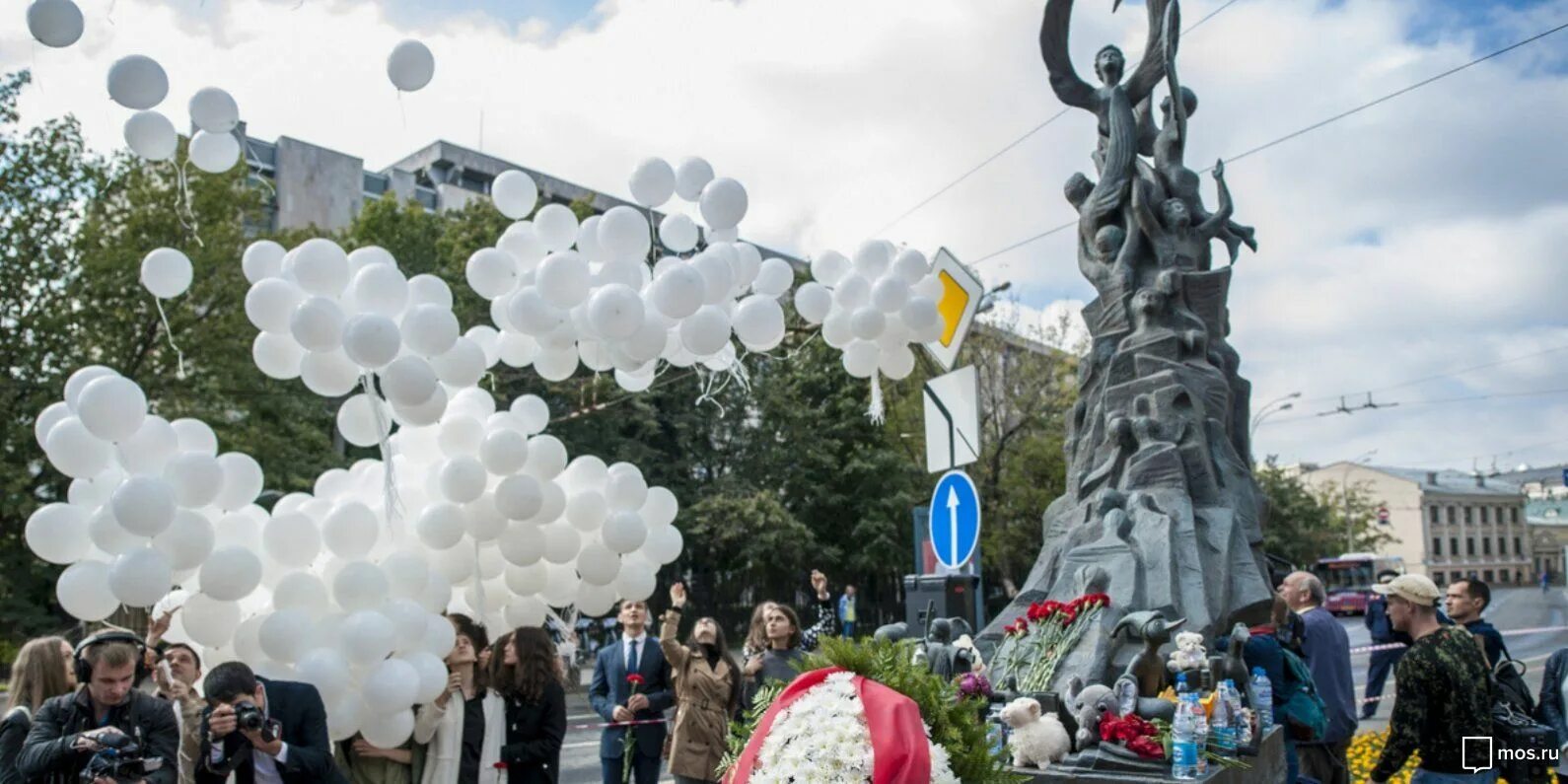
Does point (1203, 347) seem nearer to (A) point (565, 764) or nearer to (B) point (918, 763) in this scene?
(A) point (565, 764)

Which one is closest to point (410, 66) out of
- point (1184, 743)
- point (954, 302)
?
point (954, 302)

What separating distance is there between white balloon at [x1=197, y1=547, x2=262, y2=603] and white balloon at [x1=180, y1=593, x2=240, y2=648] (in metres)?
0.09

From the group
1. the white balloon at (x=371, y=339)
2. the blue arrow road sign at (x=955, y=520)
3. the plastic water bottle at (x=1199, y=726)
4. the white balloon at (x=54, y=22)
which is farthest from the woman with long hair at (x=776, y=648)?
the white balloon at (x=54, y=22)

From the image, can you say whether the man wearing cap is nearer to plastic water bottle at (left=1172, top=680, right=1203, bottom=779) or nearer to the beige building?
plastic water bottle at (left=1172, top=680, right=1203, bottom=779)

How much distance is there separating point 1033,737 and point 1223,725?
97 centimetres

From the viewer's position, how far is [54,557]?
233 inches

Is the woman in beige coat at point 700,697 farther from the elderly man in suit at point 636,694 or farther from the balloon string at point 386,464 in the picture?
the balloon string at point 386,464

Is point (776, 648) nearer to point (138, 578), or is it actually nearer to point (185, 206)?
point (138, 578)

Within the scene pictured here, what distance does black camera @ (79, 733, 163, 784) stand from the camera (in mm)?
4066

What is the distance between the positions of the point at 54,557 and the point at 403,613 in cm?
179

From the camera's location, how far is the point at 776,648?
6.64 metres

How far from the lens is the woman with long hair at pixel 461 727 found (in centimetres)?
573

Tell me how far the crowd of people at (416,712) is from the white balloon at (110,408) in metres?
0.98

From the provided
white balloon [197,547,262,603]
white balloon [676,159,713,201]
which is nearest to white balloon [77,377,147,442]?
white balloon [197,547,262,603]
